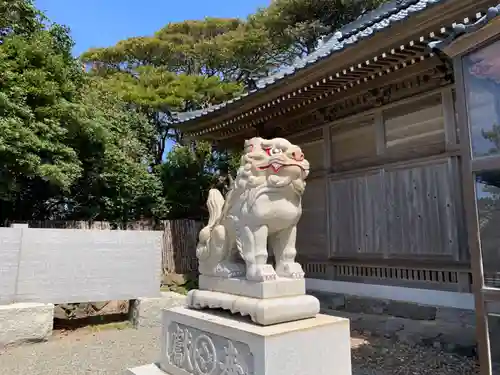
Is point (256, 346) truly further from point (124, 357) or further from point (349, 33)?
point (349, 33)

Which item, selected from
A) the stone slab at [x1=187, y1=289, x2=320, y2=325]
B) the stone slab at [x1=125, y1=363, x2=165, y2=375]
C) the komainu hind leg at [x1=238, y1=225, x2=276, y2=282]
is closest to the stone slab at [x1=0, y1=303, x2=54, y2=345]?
the stone slab at [x1=125, y1=363, x2=165, y2=375]

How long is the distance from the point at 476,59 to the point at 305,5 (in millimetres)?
15385

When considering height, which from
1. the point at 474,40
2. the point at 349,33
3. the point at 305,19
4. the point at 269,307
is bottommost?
the point at 269,307

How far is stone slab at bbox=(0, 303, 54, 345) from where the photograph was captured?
543 cm

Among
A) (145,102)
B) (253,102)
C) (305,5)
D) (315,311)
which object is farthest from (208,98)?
(315,311)

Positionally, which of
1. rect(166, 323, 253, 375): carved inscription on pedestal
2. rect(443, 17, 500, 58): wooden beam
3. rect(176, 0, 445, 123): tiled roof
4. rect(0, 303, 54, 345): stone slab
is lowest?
rect(0, 303, 54, 345): stone slab

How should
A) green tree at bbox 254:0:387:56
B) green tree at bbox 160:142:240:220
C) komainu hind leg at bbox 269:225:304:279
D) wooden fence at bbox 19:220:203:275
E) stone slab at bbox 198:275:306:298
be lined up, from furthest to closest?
green tree at bbox 254:0:387:56
green tree at bbox 160:142:240:220
wooden fence at bbox 19:220:203:275
komainu hind leg at bbox 269:225:304:279
stone slab at bbox 198:275:306:298

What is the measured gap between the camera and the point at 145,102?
15.1m

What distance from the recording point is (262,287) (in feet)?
8.67

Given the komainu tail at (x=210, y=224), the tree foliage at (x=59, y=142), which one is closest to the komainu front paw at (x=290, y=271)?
the komainu tail at (x=210, y=224)

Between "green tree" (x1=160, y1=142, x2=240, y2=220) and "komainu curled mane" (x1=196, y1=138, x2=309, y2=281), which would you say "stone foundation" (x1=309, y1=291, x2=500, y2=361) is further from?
"green tree" (x1=160, y1=142, x2=240, y2=220)

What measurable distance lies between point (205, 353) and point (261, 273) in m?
0.78

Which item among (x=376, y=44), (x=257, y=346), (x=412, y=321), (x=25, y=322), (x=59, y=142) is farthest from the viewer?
(x=59, y=142)

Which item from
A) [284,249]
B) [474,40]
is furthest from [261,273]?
[474,40]
